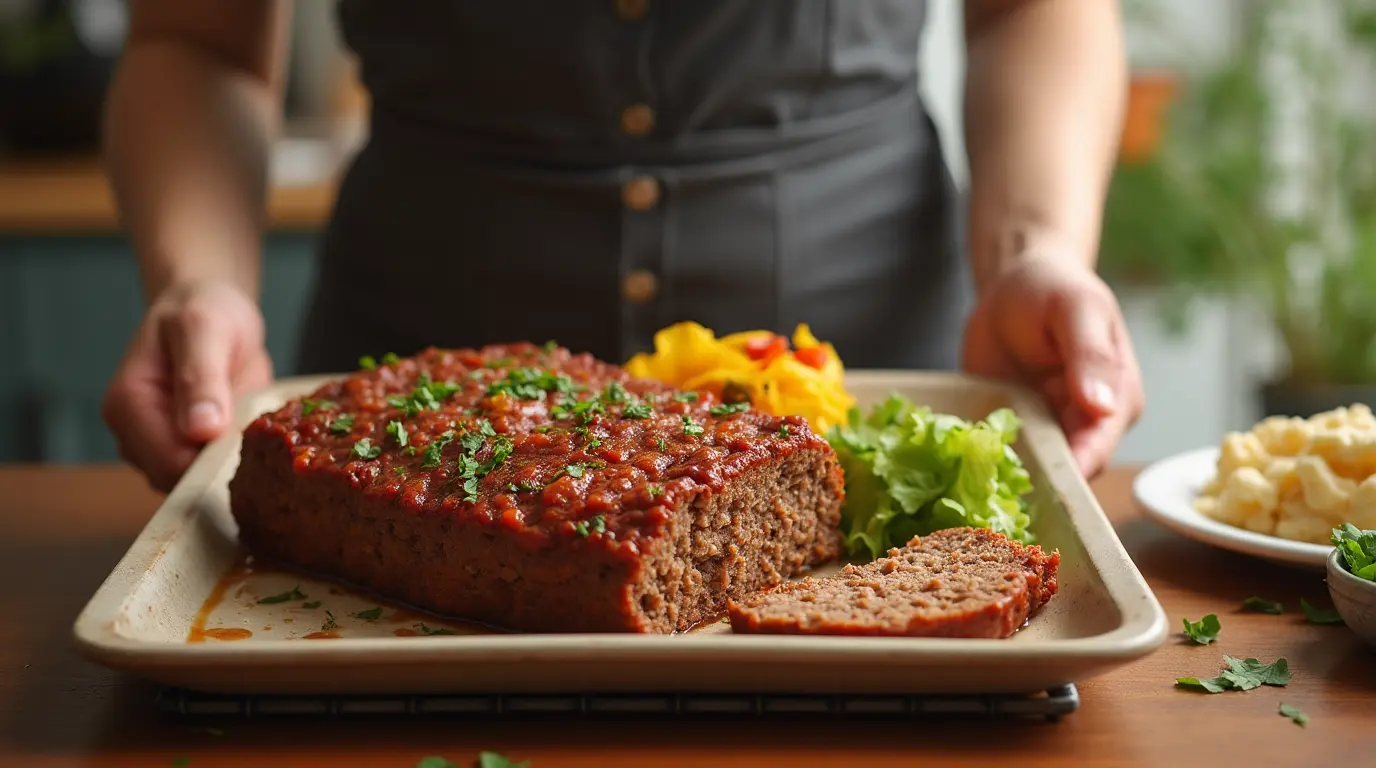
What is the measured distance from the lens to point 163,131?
11.8 feet

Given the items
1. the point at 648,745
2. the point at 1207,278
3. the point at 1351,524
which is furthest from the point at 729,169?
the point at 1207,278

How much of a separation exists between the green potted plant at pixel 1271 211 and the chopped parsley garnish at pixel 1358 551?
4499 mm

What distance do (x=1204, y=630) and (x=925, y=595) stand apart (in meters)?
0.45

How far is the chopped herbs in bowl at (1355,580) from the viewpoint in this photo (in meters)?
2.10

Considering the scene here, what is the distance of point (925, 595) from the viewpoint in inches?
85.2

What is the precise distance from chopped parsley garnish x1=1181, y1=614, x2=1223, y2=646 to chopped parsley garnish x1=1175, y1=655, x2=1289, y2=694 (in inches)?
3.8

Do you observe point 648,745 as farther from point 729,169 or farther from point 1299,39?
point 1299,39

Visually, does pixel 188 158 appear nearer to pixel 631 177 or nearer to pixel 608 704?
pixel 631 177

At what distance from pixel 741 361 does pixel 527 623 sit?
94cm

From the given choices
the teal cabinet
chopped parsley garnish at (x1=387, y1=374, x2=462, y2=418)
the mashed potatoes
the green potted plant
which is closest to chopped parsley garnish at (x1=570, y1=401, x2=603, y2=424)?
chopped parsley garnish at (x1=387, y1=374, x2=462, y2=418)

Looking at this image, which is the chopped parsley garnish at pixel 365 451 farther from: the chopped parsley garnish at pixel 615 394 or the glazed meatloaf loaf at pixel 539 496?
the chopped parsley garnish at pixel 615 394

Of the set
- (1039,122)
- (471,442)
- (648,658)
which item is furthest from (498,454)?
(1039,122)

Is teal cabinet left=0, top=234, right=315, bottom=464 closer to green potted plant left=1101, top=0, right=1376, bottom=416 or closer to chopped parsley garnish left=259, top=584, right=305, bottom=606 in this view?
green potted plant left=1101, top=0, right=1376, bottom=416

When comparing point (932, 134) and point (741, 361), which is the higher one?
point (932, 134)
